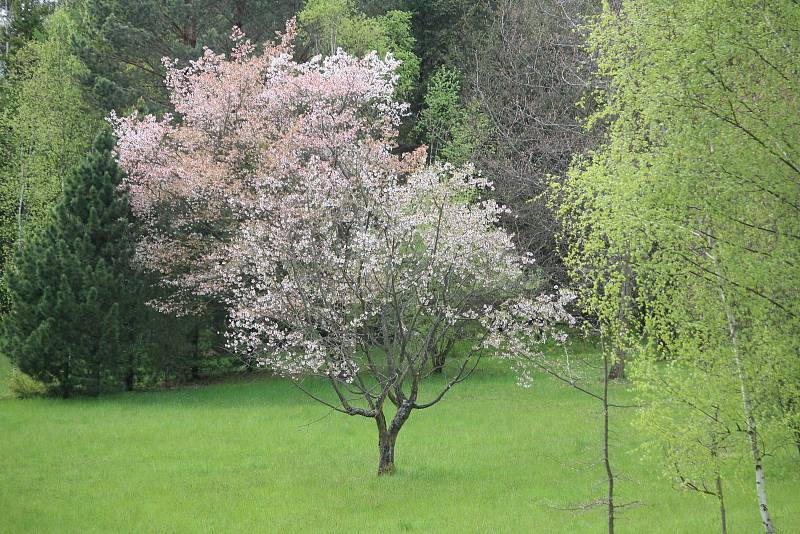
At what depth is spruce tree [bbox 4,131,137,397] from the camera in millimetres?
21672

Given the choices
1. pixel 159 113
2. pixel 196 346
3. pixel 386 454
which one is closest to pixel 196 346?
pixel 196 346

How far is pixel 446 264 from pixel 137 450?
715 cm

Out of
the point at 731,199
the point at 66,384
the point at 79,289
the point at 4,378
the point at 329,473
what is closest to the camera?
the point at 731,199

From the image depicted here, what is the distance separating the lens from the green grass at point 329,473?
36.4 feet

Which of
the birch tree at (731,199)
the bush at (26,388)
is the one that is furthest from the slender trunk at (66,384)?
the birch tree at (731,199)

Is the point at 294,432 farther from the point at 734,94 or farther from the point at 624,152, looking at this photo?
the point at 734,94

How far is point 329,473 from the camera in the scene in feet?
45.9

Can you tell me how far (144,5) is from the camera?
29.4m

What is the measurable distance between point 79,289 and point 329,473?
1116cm

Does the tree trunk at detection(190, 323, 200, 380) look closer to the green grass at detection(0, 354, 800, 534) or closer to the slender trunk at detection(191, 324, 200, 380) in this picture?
the slender trunk at detection(191, 324, 200, 380)

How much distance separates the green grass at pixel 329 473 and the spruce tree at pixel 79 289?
1.55 meters

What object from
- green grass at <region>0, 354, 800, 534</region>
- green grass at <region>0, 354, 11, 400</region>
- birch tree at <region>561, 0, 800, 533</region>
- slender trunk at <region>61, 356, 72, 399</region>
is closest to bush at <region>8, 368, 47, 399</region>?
green grass at <region>0, 354, 11, 400</region>

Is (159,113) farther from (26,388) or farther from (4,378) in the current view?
(26,388)

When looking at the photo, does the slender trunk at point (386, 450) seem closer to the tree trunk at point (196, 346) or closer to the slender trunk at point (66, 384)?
the slender trunk at point (66, 384)
